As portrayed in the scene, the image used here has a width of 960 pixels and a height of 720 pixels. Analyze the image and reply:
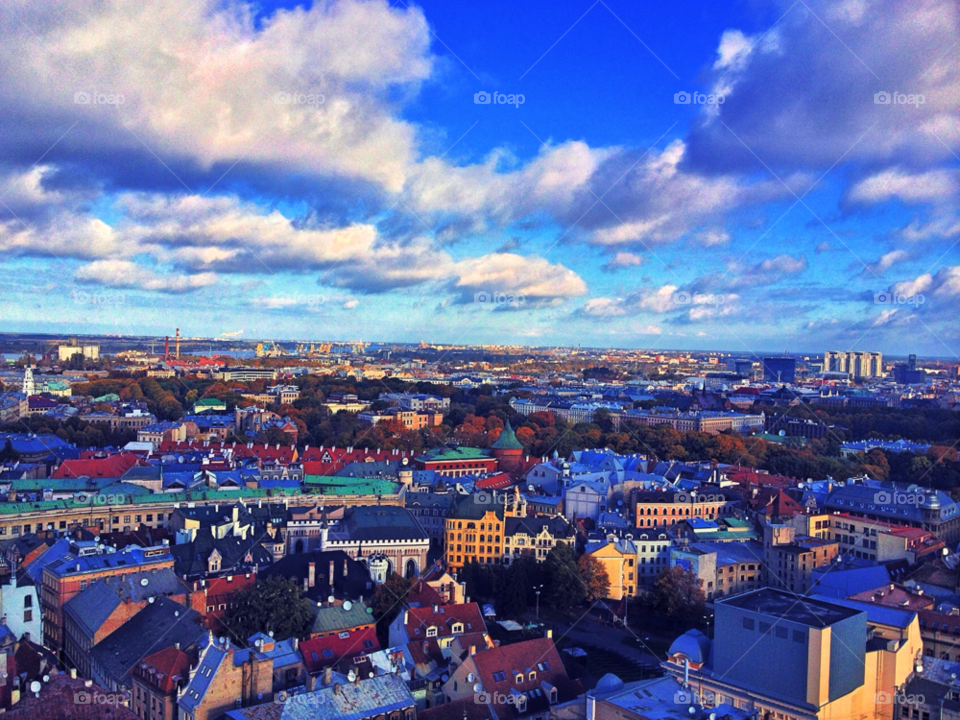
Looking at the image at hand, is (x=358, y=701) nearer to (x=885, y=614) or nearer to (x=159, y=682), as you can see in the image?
(x=159, y=682)

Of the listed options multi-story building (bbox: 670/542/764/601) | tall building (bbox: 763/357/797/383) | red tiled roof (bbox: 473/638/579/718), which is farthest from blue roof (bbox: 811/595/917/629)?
tall building (bbox: 763/357/797/383)

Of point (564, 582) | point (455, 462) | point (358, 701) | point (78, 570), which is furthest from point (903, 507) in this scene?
point (78, 570)

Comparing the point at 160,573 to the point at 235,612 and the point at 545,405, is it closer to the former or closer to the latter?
the point at 235,612

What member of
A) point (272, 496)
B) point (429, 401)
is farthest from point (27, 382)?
point (272, 496)

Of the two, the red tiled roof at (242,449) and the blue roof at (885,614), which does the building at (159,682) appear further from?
the red tiled roof at (242,449)

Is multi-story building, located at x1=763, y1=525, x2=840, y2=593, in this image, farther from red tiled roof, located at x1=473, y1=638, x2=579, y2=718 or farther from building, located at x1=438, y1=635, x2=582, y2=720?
building, located at x1=438, y1=635, x2=582, y2=720

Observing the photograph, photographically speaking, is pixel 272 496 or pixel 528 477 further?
pixel 528 477

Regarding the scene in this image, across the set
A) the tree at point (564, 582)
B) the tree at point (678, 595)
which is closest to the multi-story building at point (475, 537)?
the tree at point (564, 582)
